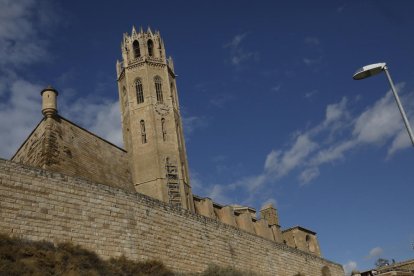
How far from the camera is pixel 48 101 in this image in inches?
963

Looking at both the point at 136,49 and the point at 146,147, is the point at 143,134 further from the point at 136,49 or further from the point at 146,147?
the point at 136,49

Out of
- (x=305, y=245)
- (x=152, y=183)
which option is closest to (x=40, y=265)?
(x=152, y=183)

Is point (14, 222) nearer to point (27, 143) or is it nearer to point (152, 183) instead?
point (27, 143)

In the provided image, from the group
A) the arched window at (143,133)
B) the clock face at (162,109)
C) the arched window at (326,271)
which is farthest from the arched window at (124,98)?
the arched window at (326,271)

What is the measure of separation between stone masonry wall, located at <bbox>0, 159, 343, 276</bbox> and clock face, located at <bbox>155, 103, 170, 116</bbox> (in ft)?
49.3

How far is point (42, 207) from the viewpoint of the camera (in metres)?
15.7

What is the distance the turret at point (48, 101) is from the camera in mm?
24344

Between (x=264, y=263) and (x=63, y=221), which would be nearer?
(x=63, y=221)

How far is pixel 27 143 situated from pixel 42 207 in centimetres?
1054

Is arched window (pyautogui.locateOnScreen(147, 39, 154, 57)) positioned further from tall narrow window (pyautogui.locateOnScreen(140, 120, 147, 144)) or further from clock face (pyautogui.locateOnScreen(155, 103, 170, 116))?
tall narrow window (pyautogui.locateOnScreen(140, 120, 147, 144))

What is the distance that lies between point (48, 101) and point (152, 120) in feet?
41.0

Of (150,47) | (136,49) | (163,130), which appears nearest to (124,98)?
(136,49)

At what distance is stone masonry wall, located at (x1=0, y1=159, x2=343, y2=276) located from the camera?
15.3 m

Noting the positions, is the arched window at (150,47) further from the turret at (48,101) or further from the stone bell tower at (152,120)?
the turret at (48,101)
